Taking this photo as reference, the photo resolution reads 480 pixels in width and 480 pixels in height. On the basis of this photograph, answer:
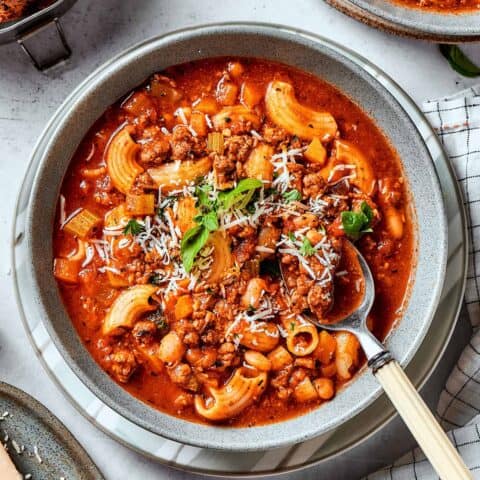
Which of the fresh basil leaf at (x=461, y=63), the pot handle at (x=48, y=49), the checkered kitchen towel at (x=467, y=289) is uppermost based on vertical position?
the pot handle at (x=48, y=49)

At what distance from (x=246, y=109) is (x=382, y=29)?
859 millimetres

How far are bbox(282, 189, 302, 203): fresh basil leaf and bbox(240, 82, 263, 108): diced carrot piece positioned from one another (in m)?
0.51

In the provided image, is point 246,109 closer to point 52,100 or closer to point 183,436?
point 52,100

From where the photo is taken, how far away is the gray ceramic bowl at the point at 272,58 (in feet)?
12.3

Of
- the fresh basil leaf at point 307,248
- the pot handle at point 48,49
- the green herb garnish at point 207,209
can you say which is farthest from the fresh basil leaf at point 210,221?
the pot handle at point 48,49

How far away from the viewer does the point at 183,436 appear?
12.1 feet

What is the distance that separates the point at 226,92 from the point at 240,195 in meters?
→ 0.60

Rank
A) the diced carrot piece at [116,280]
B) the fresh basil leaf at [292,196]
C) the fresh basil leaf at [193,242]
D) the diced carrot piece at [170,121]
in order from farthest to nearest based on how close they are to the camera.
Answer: the diced carrot piece at [170,121]
the diced carrot piece at [116,280]
the fresh basil leaf at [292,196]
the fresh basil leaf at [193,242]

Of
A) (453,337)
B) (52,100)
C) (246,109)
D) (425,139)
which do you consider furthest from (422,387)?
(52,100)

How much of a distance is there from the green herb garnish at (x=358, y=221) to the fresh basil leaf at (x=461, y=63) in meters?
1.01

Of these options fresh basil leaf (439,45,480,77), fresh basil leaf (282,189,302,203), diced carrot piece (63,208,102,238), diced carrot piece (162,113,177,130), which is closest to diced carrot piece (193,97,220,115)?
diced carrot piece (162,113,177,130)

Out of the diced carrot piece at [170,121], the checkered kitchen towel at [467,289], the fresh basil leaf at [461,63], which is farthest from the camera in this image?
the fresh basil leaf at [461,63]

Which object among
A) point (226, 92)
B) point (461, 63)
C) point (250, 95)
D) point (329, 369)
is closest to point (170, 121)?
point (226, 92)

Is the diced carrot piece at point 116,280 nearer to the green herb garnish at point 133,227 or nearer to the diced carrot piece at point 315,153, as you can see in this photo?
the green herb garnish at point 133,227
